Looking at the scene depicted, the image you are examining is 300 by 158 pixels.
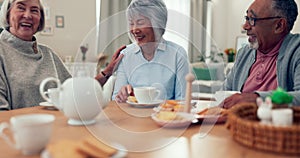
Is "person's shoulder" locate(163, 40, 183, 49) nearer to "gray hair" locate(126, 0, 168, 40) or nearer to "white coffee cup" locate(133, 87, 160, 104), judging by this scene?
"gray hair" locate(126, 0, 168, 40)

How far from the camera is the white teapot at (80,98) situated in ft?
2.66

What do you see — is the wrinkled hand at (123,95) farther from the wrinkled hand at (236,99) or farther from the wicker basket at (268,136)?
the wicker basket at (268,136)

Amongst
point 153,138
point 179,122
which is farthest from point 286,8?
point 153,138

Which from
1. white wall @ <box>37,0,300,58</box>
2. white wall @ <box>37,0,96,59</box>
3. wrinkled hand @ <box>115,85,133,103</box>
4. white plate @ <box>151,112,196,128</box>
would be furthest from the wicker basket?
white wall @ <box>37,0,96,59</box>

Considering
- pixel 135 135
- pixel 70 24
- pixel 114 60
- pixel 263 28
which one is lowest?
pixel 135 135

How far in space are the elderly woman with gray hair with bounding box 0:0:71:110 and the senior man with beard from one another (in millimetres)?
1032

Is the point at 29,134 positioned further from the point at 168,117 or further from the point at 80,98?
the point at 168,117

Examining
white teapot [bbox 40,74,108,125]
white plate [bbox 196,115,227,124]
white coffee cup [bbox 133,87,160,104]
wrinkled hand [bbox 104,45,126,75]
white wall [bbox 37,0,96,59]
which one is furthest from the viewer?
white wall [bbox 37,0,96,59]

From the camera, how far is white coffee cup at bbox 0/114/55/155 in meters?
0.61

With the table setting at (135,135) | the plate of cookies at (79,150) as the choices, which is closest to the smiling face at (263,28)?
the table setting at (135,135)

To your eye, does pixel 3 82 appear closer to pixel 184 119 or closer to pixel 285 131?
pixel 184 119

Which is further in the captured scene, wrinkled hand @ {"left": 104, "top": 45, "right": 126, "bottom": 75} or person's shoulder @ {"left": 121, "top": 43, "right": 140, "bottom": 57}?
person's shoulder @ {"left": 121, "top": 43, "right": 140, "bottom": 57}

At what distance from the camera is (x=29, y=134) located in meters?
0.62

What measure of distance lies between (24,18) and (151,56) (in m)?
0.70
